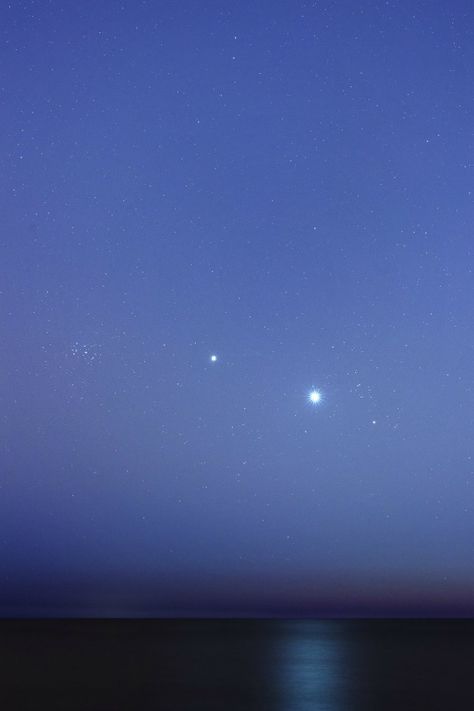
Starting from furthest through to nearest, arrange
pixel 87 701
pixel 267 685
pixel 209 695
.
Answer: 1. pixel 267 685
2. pixel 209 695
3. pixel 87 701

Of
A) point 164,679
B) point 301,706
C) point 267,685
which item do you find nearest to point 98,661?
point 164,679

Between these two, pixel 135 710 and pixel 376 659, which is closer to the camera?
pixel 135 710

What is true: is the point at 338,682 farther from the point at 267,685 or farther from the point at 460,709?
the point at 460,709

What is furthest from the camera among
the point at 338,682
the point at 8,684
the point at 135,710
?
the point at 338,682

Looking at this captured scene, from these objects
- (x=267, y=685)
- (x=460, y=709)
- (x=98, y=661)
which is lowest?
(x=460, y=709)

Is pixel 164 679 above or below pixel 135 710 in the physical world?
above

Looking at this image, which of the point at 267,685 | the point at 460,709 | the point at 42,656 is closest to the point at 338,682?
the point at 267,685

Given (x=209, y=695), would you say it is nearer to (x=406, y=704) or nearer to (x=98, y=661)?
(x=406, y=704)

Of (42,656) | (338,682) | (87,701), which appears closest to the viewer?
(87,701)

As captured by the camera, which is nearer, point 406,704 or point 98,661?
point 406,704
